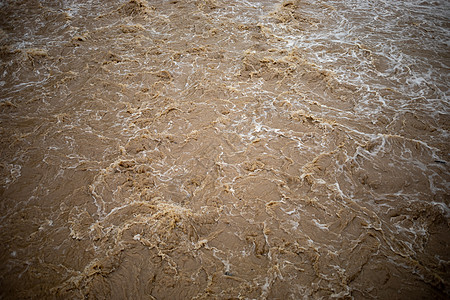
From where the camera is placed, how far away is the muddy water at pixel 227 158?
129 inches

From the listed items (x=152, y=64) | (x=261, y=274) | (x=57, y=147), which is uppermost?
(x=152, y=64)

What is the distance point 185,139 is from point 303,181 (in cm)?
216

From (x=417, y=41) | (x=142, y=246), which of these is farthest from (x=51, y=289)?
(x=417, y=41)

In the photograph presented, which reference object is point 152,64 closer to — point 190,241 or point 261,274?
point 190,241

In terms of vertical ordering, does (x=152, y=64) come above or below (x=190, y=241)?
above

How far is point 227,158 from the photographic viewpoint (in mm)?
4531

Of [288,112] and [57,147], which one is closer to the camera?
[57,147]

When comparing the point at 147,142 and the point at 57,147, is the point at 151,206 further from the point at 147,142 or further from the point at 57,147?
the point at 57,147

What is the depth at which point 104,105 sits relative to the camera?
547cm

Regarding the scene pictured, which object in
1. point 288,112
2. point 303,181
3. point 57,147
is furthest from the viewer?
point 288,112

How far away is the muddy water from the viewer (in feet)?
10.8

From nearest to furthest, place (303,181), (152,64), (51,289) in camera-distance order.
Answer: (51,289)
(303,181)
(152,64)

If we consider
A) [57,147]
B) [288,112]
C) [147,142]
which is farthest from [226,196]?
[57,147]

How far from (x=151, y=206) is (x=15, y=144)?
9.78 feet
